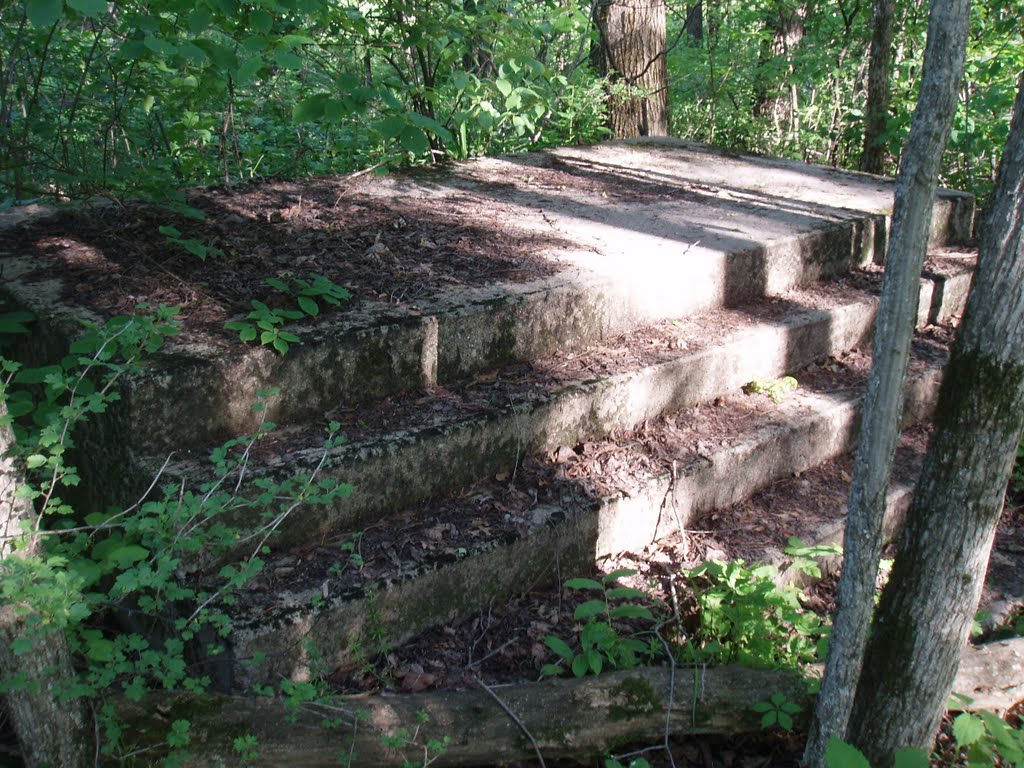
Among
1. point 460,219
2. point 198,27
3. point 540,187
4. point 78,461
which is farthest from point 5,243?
point 540,187

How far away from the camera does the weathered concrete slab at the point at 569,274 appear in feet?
9.98

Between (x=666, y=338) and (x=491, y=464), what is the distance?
1.18m

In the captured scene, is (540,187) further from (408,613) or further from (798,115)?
(798,115)

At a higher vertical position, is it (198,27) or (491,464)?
(198,27)

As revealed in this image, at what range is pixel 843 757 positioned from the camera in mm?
2045

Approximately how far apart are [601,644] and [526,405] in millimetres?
987

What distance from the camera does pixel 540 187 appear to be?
215 inches

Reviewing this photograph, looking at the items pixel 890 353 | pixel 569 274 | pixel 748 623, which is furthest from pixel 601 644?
pixel 569 274

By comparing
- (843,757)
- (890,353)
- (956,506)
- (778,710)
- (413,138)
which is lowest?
(778,710)

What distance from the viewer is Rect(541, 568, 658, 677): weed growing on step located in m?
2.68

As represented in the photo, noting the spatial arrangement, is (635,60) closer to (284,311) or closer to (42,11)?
(284,311)

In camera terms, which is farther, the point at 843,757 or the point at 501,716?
the point at 501,716

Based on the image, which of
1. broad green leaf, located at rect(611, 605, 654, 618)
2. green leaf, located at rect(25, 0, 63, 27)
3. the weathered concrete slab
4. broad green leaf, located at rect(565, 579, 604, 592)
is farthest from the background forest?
broad green leaf, located at rect(611, 605, 654, 618)

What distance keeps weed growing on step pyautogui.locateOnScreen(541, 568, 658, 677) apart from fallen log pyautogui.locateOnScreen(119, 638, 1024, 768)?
0.29ft
